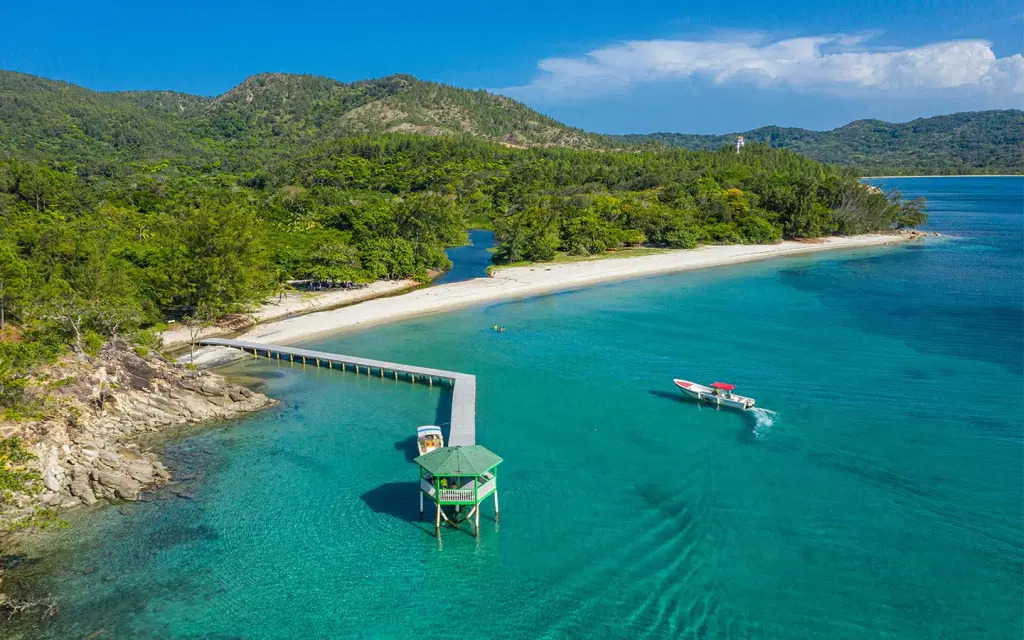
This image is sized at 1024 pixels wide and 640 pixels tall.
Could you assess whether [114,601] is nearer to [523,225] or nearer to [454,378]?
[454,378]

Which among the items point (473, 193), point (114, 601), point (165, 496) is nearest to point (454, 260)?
point (473, 193)

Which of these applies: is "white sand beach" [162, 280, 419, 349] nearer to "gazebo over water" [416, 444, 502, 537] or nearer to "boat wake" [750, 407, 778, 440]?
"gazebo over water" [416, 444, 502, 537]

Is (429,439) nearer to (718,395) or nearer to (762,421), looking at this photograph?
(718,395)

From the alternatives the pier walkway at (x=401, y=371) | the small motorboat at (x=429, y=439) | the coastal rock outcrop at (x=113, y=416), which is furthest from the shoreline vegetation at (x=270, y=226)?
the small motorboat at (x=429, y=439)

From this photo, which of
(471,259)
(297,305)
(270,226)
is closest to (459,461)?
(297,305)

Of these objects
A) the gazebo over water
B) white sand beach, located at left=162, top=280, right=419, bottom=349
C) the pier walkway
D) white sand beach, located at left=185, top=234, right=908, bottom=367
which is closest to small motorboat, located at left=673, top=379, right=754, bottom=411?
the pier walkway
